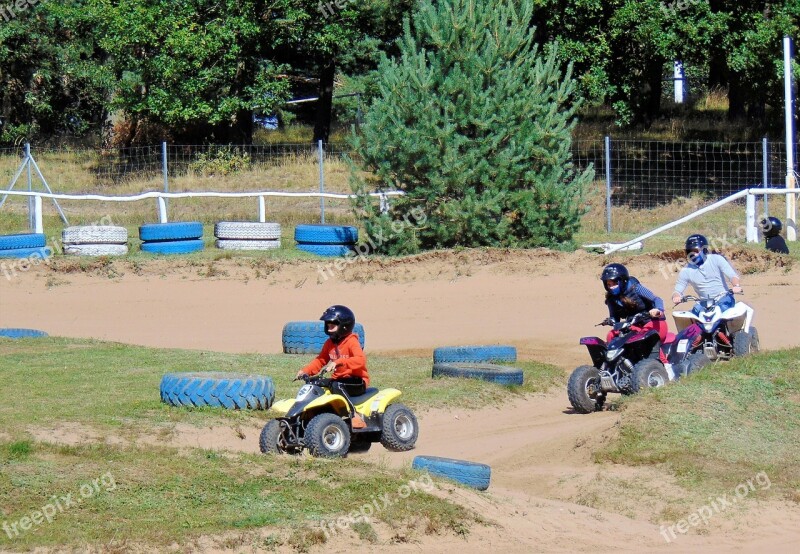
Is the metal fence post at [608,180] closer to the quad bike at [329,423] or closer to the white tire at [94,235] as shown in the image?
the white tire at [94,235]

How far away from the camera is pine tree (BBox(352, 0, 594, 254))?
75.0 feet

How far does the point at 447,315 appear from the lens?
2003 cm

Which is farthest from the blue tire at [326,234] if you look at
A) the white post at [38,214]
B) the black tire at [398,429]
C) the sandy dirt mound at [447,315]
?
the black tire at [398,429]

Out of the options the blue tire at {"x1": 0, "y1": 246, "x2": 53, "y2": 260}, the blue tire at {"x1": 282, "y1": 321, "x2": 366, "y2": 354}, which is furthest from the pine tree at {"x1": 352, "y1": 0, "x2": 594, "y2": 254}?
the blue tire at {"x1": 282, "y1": 321, "x2": 366, "y2": 354}

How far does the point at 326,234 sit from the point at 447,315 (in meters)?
4.62

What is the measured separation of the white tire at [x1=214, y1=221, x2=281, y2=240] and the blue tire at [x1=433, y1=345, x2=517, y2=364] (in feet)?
30.7

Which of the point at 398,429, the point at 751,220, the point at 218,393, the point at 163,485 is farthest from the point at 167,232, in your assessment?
the point at 163,485

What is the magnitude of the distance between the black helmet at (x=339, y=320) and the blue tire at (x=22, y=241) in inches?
564

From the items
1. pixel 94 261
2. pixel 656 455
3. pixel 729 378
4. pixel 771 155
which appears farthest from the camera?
pixel 771 155

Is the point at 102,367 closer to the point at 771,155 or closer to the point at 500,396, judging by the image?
the point at 500,396

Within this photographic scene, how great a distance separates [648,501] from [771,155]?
873 inches

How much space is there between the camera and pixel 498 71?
76.5ft

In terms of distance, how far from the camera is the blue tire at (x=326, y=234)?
77.8 feet

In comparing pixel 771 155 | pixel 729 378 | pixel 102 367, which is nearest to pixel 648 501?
pixel 729 378
